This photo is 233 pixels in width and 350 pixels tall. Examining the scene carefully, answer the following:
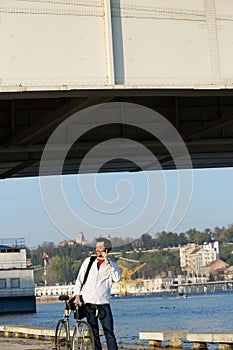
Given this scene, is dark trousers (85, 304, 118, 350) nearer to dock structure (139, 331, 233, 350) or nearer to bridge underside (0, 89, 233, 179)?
dock structure (139, 331, 233, 350)

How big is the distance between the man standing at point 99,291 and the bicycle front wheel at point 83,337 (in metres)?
0.16

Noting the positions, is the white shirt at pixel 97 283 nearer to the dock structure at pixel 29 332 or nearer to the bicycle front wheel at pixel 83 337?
the bicycle front wheel at pixel 83 337

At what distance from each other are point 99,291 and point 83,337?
0.78m

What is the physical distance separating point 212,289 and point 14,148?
177 meters

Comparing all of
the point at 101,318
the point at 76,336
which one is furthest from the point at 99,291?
the point at 76,336

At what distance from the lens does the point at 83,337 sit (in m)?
12.8

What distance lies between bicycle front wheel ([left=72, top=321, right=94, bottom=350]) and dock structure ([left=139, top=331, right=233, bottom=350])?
4697mm

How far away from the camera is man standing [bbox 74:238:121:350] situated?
1278cm

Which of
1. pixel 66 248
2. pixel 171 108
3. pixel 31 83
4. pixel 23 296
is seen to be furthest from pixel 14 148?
pixel 66 248

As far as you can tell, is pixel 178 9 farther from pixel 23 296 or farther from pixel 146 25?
pixel 23 296

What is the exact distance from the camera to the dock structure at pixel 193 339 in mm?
16797

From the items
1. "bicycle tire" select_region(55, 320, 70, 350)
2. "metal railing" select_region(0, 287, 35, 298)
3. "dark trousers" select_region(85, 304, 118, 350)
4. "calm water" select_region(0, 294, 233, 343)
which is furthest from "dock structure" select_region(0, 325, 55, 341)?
"metal railing" select_region(0, 287, 35, 298)

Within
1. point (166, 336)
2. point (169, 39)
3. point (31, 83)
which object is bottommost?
point (166, 336)

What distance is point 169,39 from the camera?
1415 cm
